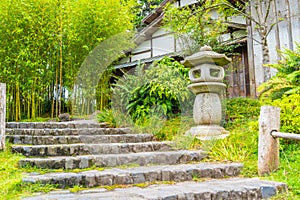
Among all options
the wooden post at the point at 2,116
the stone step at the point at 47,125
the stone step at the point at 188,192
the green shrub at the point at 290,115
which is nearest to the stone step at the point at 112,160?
the stone step at the point at 188,192

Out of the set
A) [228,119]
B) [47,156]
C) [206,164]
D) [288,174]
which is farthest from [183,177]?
[228,119]

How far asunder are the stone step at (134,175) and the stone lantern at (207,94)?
4.10ft

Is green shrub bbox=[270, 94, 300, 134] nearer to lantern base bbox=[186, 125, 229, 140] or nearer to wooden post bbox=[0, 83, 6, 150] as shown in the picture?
lantern base bbox=[186, 125, 229, 140]

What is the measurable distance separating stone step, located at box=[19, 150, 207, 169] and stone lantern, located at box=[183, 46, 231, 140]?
82 cm

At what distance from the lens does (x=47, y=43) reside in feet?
22.4

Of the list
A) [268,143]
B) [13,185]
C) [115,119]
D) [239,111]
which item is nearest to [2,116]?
[13,185]

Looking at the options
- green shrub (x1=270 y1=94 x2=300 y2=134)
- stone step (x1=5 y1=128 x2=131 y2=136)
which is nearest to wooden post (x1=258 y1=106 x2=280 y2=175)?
green shrub (x1=270 y1=94 x2=300 y2=134)

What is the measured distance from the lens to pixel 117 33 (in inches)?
308

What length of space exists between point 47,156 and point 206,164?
203cm

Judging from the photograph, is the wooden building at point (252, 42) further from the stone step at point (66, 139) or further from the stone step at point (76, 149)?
the stone step at point (76, 149)

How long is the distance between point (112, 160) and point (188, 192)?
131 centimetres

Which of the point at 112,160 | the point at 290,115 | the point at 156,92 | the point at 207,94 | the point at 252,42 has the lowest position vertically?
the point at 112,160

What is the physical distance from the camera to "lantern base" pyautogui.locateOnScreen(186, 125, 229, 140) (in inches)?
178

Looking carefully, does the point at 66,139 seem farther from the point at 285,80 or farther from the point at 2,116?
the point at 285,80
